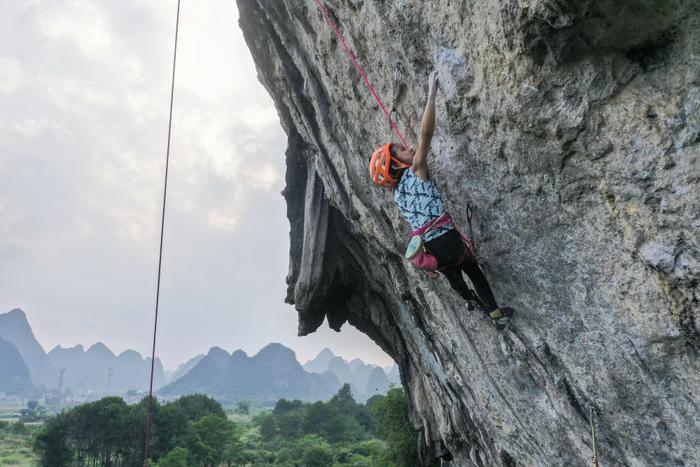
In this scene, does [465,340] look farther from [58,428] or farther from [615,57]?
[58,428]

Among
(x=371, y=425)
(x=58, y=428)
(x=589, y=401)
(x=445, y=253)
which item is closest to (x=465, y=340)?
(x=589, y=401)

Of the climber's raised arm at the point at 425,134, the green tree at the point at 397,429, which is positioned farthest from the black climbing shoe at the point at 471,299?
the green tree at the point at 397,429

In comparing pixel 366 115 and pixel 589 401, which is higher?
pixel 366 115

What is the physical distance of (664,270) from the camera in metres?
3.42

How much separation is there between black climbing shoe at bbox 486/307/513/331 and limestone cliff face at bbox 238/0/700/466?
0.16m

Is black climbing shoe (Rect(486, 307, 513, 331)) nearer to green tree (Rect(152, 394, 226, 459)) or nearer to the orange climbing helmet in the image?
the orange climbing helmet

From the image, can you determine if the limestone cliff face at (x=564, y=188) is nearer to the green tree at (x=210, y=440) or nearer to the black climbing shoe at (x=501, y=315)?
the black climbing shoe at (x=501, y=315)

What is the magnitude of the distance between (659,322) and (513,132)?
198 centimetres

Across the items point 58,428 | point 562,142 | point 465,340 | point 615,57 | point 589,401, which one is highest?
point 58,428

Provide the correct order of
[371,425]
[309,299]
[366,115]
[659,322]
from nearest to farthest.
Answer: [659,322] < [366,115] < [309,299] < [371,425]

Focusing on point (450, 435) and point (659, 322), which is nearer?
point (659, 322)

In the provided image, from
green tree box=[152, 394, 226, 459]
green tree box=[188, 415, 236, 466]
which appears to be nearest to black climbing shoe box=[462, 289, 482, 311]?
green tree box=[188, 415, 236, 466]

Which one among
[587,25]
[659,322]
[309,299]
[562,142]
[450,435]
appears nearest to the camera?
[587,25]

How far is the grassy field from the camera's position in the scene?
4624 cm
